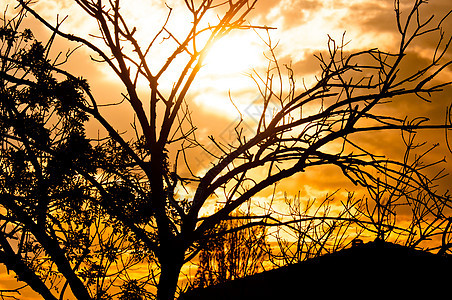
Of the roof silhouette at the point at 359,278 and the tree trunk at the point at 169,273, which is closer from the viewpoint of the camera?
the tree trunk at the point at 169,273

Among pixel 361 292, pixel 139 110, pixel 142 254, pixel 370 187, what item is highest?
pixel 139 110

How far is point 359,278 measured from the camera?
8.69 metres

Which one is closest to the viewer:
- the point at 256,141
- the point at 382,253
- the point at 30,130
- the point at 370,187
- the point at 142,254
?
the point at 370,187

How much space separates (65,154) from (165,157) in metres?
2.30

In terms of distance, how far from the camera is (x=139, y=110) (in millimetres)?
7816

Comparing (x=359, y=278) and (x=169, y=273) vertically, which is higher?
(x=169, y=273)

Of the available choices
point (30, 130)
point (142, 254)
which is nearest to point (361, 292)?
point (142, 254)

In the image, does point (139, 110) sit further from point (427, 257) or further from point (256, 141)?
point (427, 257)

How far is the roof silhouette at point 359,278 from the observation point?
8305mm

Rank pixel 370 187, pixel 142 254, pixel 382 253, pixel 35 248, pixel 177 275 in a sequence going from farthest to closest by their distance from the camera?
pixel 142 254 → pixel 35 248 → pixel 382 253 → pixel 177 275 → pixel 370 187

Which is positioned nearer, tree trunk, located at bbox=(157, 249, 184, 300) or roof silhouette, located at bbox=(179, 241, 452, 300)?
tree trunk, located at bbox=(157, 249, 184, 300)

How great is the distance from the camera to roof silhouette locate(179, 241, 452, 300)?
8.30 meters

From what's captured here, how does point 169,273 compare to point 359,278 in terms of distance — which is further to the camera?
point 359,278

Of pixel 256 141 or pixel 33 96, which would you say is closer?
pixel 256 141
